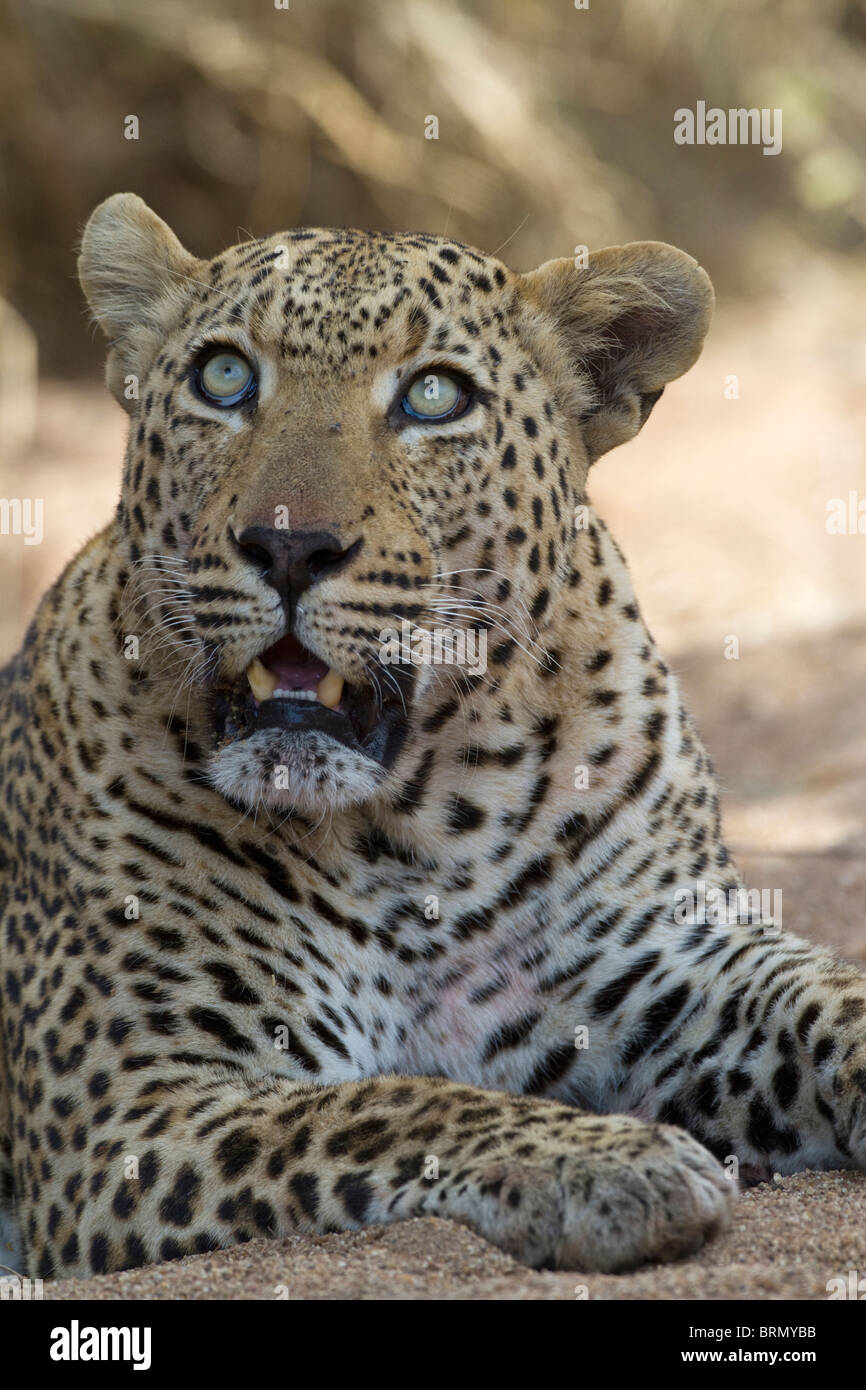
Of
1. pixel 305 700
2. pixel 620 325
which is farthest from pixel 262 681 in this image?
pixel 620 325

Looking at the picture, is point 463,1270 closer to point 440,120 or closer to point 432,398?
point 432,398

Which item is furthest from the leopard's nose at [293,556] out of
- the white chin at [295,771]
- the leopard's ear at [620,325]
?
the leopard's ear at [620,325]

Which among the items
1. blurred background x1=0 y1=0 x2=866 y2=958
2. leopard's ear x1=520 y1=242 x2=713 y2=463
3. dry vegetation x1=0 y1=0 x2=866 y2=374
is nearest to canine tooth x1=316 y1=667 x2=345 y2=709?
leopard's ear x1=520 y1=242 x2=713 y2=463

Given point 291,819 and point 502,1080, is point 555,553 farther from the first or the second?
point 502,1080

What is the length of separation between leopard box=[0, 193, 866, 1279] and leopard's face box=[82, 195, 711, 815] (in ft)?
0.04

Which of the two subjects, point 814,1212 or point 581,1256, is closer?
point 581,1256

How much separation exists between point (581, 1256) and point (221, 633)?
5.51 ft

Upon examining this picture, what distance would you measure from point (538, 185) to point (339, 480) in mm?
12184

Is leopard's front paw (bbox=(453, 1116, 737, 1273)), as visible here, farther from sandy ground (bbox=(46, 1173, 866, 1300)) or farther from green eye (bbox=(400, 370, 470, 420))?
green eye (bbox=(400, 370, 470, 420))

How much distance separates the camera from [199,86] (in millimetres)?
15836

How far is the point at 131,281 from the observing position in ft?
17.3

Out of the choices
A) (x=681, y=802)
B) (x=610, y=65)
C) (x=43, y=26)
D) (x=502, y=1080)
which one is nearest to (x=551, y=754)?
(x=681, y=802)

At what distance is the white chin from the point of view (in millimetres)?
4348

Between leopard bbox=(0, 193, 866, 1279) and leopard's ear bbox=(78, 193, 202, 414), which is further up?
leopard's ear bbox=(78, 193, 202, 414)
